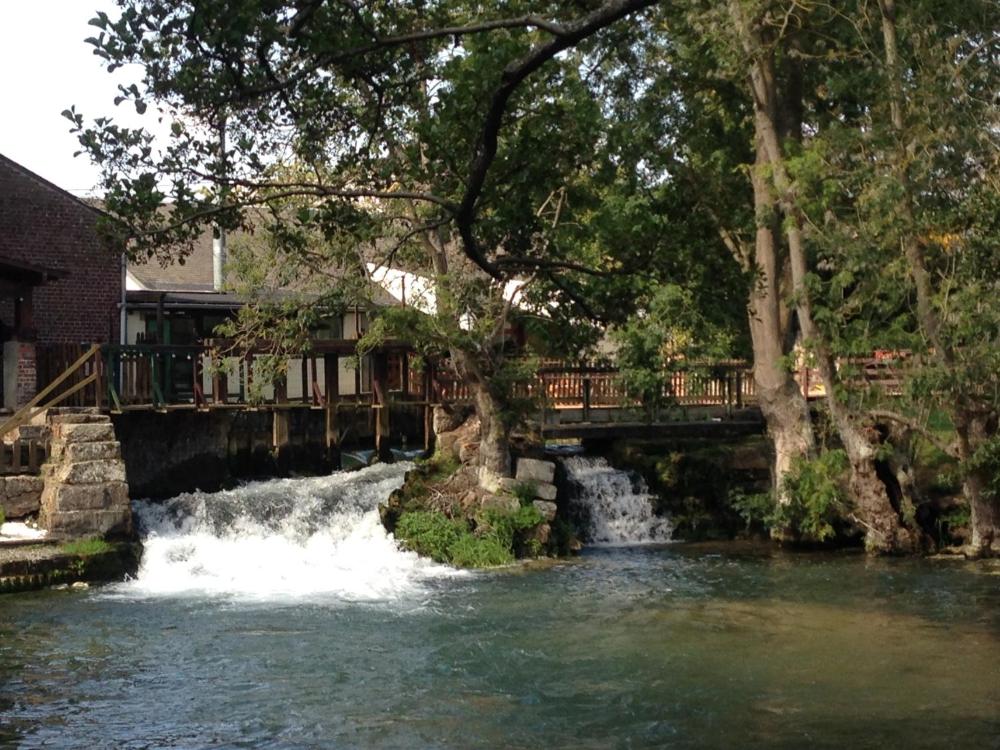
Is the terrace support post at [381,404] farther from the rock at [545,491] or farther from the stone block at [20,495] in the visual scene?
the stone block at [20,495]

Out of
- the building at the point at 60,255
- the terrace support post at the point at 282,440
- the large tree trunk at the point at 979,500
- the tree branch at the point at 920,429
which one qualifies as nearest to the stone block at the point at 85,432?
the terrace support post at the point at 282,440

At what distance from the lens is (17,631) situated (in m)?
15.1

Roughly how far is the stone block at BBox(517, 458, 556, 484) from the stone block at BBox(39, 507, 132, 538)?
21.2ft

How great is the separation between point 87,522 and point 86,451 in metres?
1.17

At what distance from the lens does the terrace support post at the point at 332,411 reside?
25.6 metres

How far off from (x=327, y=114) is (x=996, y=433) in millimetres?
13655

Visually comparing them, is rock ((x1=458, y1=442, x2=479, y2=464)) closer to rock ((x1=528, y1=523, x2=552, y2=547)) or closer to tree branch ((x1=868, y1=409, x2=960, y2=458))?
rock ((x1=528, y1=523, x2=552, y2=547))

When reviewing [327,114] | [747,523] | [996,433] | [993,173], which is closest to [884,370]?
[996,433]

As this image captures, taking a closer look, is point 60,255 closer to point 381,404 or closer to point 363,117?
point 381,404

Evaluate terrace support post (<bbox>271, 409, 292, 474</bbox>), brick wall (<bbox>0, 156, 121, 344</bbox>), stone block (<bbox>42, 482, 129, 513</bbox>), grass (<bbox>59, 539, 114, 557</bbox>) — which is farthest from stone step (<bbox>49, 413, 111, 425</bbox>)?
brick wall (<bbox>0, 156, 121, 344</bbox>)

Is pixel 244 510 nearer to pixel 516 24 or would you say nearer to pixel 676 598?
pixel 676 598

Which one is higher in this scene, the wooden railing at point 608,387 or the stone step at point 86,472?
the wooden railing at point 608,387

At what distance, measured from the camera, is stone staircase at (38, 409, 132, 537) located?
1911cm

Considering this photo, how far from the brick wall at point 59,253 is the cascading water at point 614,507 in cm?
1204
